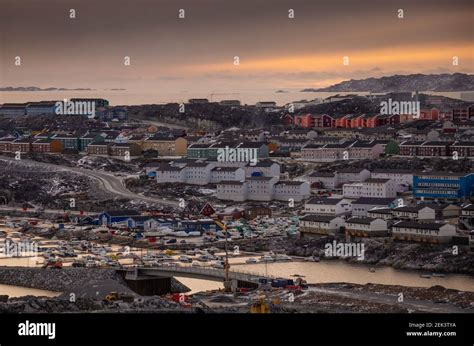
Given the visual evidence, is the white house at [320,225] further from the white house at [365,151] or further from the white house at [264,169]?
the white house at [365,151]

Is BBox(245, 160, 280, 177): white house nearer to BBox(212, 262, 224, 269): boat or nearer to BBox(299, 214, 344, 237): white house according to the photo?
BBox(299, 214, 344, 237): white house

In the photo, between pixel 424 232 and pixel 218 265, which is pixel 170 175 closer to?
pixel 424 232

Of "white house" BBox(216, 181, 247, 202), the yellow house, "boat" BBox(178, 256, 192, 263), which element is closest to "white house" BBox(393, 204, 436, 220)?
"boat" BBox(178, 256, 192, 263)

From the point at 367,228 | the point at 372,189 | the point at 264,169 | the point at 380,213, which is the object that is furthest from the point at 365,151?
the point at 367,228

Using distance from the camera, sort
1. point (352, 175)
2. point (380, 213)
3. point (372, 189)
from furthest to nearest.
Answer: point (352, 175)
point (372, 189)
point (380, 213)

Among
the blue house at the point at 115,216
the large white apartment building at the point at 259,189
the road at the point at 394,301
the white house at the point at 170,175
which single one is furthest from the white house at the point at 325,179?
the road at the point at 394,301
